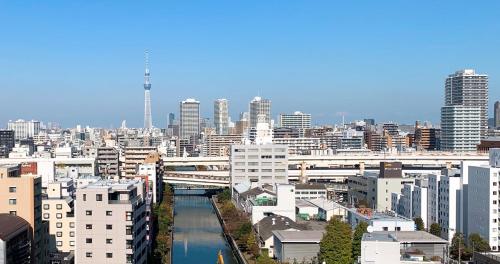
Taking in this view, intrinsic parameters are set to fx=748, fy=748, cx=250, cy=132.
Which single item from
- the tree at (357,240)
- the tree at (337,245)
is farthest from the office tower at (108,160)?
the tree at (337,245)

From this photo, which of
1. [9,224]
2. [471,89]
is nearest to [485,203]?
[9,224]

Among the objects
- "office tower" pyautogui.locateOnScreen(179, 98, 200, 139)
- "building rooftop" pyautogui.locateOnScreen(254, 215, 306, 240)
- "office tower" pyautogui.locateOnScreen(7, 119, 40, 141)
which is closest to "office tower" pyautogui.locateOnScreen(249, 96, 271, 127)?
"office tower" pyautogui.locateOnScreen(179, 98, 200, 139)

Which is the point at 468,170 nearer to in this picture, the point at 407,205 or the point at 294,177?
the point at 407,205

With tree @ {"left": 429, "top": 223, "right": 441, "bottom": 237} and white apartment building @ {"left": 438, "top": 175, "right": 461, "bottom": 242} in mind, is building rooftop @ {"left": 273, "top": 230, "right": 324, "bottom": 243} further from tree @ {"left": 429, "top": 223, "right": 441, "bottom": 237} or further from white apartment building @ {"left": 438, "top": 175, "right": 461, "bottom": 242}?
white apartment building @ {"left": 438, "top": 175, "right": 461, "bottom": 242}

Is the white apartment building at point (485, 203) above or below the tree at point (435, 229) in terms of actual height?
above

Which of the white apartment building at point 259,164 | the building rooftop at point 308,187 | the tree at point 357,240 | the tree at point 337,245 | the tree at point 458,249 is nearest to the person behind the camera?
the tree at point 337,245

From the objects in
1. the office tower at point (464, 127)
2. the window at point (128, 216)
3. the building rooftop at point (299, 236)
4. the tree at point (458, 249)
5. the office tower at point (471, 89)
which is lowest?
the tree at point (458, 249)

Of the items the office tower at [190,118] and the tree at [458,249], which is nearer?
the tree at [458,249]

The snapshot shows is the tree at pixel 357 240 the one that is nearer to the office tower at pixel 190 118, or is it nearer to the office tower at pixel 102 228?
the office tower at pixel 102 228

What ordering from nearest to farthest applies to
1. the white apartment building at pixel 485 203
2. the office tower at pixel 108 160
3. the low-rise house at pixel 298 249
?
the low-rise house at pixel 298 249, the white apartment building at pixel 485 203, the office tower at pixel 108 160
